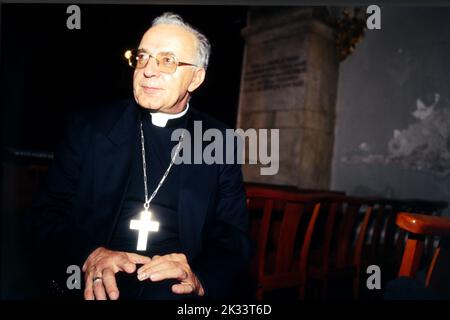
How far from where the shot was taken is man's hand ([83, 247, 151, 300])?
4.34 feet

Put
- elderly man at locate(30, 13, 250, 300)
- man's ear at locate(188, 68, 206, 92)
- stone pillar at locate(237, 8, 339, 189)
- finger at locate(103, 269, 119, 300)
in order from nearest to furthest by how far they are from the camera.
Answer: finger at locate(103, 269, 119, 300)
elderly man at locate(30, 13, 250, 300)
man's ear at locate(188, 68, 206, 92)
stone pillar at locate(237, 8, 339, 189)

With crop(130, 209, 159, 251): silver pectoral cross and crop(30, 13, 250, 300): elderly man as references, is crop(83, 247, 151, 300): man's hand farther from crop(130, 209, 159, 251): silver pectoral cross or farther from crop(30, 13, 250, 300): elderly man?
crop(130, 209, 159, 251): silver pectoral cross

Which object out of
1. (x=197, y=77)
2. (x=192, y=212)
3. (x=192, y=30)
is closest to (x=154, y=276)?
(x=192, y=212)

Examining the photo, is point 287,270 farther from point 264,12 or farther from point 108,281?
point 264,12

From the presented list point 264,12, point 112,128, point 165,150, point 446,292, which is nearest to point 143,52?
point 112,128

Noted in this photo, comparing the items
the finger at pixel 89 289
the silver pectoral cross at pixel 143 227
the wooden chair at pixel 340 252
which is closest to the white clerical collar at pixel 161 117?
the silver pectoral cross at pixel 143 227

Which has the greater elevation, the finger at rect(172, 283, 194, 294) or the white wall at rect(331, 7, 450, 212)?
the white wall at rect(331, 7, 450, 212)

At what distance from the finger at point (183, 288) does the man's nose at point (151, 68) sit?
99cm

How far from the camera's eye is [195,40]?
1.81 m

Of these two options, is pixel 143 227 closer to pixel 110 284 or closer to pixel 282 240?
pixel 110 284

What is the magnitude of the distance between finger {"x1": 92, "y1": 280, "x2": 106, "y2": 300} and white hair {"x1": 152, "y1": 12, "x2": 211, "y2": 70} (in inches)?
46.2

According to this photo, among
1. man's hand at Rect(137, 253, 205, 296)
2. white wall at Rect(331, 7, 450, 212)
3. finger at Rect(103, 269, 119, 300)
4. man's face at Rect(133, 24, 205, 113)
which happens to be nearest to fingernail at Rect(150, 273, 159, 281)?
man's hand at Rect(137, 253, 205, 296)

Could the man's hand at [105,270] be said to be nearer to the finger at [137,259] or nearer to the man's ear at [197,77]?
the finger at [137,259]

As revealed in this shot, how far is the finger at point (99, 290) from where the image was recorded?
51.8 inches
